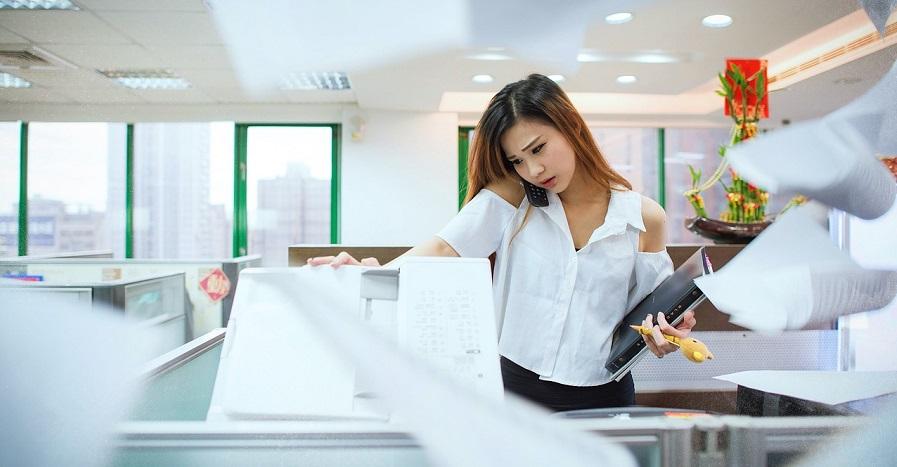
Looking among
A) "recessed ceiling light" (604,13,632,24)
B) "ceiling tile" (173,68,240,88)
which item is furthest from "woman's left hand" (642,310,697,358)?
"ceiling tile" (173,68,240,88)

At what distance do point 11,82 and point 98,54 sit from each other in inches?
2.1

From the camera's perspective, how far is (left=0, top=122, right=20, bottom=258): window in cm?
27

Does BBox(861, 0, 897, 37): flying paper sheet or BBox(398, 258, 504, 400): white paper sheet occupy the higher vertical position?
BBox(861, 0, 897, 37): flying paper sheet

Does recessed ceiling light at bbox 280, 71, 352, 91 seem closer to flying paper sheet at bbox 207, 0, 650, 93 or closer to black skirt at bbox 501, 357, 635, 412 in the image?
flying paper sheet at bbox 207, 0, 650, 93

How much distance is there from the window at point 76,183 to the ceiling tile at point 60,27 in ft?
0.15

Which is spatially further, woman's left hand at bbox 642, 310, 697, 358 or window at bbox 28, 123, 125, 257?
woman's left hand at bbox 642, 310, 697, 358

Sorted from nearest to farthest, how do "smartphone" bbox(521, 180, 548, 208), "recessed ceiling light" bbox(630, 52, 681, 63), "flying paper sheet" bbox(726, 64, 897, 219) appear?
"flying paper sheet" bbox(726, 64, 897, 219) → "recessed ceiling light" bbox(630, 52, 681, 63) → "smartphone" bbox(521, 180, 548, 208)

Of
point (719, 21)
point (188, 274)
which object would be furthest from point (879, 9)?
point (188, 274)

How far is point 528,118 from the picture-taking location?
422 millimetres

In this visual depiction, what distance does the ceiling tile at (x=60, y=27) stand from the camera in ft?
0.81

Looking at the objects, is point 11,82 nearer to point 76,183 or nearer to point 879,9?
point 76,183

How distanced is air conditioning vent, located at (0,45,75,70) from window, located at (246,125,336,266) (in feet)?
0.30

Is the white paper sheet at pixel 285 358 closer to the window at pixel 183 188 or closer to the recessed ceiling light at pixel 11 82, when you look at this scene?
the window at pixel 183 188

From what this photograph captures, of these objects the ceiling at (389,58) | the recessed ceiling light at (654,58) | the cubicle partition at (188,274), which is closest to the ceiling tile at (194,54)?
the ceiling at (389,58)
